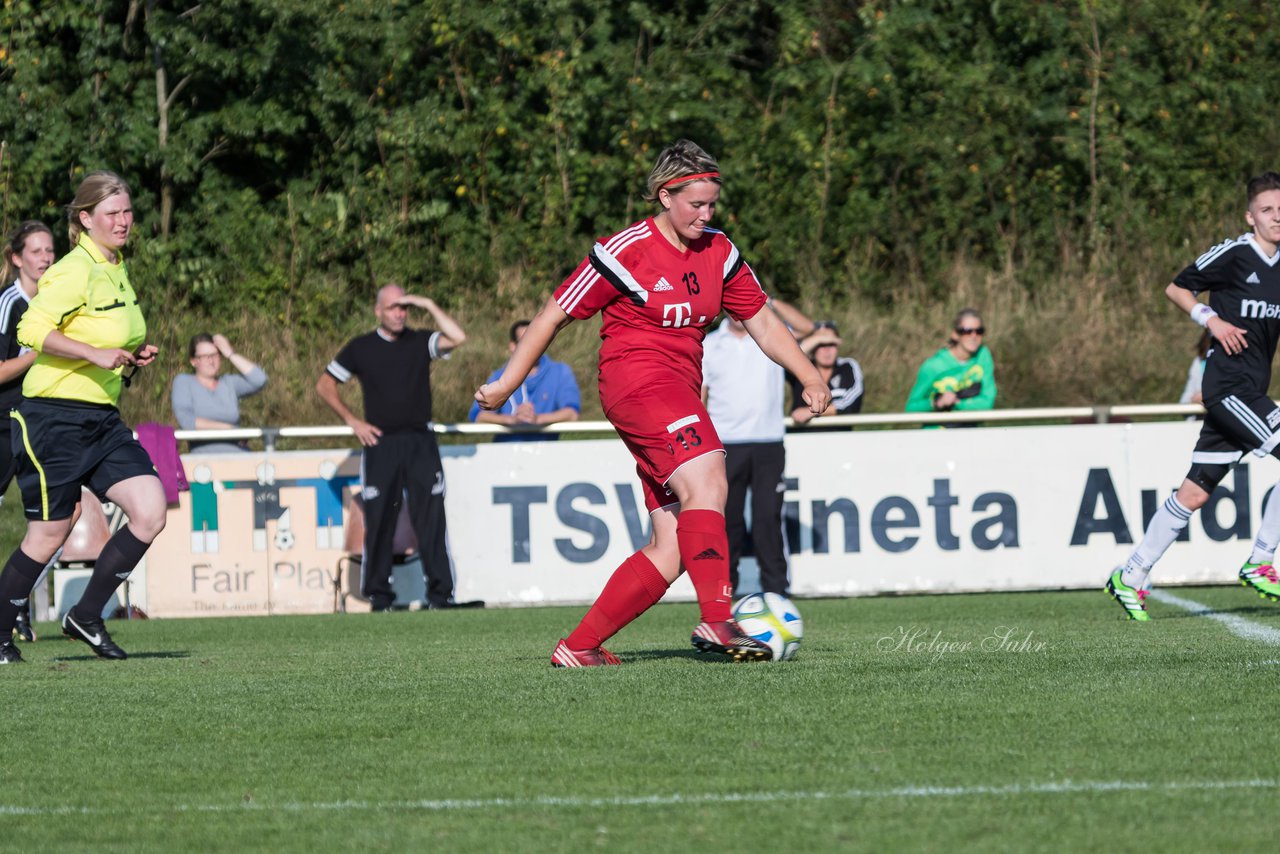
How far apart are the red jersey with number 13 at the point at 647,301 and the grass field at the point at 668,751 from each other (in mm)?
1174

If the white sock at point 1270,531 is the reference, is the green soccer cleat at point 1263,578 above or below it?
below

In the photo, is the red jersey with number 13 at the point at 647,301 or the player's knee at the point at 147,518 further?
the player's knee at the point at 147,518

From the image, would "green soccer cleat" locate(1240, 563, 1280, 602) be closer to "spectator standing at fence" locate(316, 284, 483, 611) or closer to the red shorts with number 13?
the red shorts with number 13

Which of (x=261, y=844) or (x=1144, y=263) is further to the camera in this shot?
(x=1144, y=263)

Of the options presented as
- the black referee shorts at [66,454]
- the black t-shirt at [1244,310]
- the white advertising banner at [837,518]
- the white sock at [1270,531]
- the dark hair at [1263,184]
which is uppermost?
the dark hair at [1263,184]

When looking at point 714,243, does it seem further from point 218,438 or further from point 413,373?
point 218,438

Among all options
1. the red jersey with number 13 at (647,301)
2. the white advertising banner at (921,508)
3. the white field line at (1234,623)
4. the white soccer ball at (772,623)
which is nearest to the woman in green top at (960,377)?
the white advertising banner at (921,508)

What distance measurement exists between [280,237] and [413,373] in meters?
8.72

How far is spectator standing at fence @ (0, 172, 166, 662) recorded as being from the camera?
8.24 m

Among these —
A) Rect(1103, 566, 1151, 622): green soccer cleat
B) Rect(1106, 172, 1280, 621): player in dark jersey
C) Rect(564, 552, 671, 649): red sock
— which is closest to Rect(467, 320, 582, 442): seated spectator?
Rect(1103, 566, 1151, 622): green soccer cleat

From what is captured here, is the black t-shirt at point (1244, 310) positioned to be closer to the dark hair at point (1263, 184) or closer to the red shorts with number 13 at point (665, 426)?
the dark hair at point (1263, 184)

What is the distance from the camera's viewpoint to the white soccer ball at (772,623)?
7.21m

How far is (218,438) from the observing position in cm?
1405

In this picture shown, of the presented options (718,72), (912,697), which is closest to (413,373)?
(912,697)
